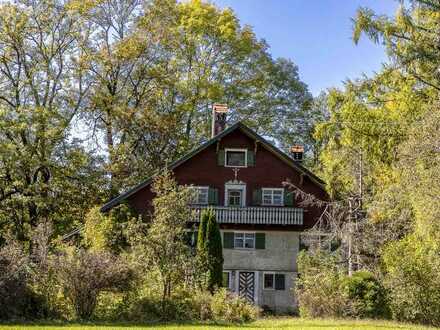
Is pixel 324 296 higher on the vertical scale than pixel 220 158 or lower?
lower

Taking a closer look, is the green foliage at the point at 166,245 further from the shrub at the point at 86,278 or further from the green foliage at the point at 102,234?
the green foliage at the point at 102,234

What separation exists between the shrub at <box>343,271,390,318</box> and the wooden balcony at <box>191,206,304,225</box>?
28.0ft

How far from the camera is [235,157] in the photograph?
32.5m

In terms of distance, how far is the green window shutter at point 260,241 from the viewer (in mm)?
31094

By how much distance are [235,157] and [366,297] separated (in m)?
13.1

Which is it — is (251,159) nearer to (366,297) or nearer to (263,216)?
(263,216)

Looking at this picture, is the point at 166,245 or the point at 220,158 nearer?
the point at 166,245

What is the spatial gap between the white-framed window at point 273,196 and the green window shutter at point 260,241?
6.01 feet

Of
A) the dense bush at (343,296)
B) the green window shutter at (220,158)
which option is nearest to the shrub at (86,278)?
the dense bush at (343,296)

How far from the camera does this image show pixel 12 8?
109 feet

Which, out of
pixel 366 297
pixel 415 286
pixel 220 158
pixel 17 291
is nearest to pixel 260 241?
pixel 220 158

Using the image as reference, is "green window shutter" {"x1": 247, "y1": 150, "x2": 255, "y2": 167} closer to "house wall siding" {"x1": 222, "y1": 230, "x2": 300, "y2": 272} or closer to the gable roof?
the gable roof

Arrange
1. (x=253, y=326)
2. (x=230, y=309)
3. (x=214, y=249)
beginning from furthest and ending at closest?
1. (x=214, y=249)
2. (x=230, y=309)
3. (x=253, y=326)

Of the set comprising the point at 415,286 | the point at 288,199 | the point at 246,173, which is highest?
the point at 246,173
